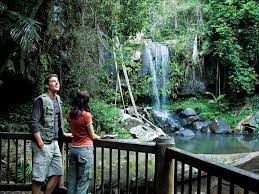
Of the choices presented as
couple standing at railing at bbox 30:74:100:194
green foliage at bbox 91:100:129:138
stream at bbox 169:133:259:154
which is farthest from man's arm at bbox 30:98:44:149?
stream at bbox 169:133:259:154

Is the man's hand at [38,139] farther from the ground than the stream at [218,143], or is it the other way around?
the man's hand at [38,139]

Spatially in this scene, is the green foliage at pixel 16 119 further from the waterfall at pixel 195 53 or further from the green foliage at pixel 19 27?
the waterfall at pixel 195 53

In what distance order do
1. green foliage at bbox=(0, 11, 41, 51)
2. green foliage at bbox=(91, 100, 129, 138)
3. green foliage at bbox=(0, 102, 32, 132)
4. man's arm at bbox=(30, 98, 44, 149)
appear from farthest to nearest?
1. green foliage at bbox=(91, 100, 129, 138)
2. green foliage at bbox=(0, 102, 32, 132)
3. green foliage at bbox=(0, 11, 41, 51)
4. man's arm at bbox=(30, 98, 44, 149)

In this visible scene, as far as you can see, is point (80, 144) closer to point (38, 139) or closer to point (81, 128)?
point (81, 128)

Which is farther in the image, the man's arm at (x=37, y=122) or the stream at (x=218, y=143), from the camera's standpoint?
the stream at (x=218, y=143)

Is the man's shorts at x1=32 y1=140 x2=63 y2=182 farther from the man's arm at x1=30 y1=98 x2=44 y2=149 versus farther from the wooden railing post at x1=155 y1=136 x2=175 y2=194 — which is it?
the wooden railing post at x1=155 y1=136 x2=175 y2=194

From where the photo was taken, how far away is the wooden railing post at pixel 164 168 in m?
3.31

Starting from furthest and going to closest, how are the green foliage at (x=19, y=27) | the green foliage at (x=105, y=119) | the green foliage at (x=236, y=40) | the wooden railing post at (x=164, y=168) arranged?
the green foliage at (x=236, y=40) → the green foliage at (x=105, y=119) → the green foliage at (x=19, y=27) → the wooden railing post at (x=164, y=168)

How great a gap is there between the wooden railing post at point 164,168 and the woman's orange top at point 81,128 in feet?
3.33

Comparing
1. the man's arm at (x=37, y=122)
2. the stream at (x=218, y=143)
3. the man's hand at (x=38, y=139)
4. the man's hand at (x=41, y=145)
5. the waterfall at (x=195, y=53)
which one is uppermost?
the waterfall at (x=195, y=53)

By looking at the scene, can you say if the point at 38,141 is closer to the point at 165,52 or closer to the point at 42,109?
the point at 42,109

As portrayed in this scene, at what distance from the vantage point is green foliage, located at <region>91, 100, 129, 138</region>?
1180 centimetres

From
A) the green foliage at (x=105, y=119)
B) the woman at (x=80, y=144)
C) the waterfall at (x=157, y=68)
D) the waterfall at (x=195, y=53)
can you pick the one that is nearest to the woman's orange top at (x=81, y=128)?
the woman at (x=80, y=144)

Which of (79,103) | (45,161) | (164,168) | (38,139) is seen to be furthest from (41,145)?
(164,168)
